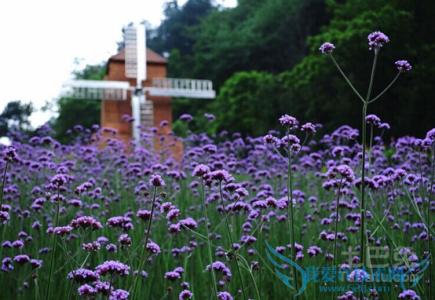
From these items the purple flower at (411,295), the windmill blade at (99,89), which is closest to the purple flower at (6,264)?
the purple flower at (411,295)

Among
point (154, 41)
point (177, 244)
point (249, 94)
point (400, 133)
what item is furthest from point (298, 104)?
point (154, 41)

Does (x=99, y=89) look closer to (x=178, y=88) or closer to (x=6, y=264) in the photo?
(x=178, y=88)

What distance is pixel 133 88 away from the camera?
2830 centimetres

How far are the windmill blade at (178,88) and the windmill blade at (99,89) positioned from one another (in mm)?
1461

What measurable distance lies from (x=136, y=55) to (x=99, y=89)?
303cm

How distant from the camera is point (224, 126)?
1207 inches

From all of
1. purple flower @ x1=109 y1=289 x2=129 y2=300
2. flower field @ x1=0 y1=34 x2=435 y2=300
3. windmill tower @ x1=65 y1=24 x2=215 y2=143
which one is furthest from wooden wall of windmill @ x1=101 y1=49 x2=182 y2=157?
purple flower @ x1=109 y1=289 x2=129 y2=300

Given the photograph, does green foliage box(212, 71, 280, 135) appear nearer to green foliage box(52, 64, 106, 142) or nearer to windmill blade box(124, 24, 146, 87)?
windmill blade box(124, 24, 146, 87)

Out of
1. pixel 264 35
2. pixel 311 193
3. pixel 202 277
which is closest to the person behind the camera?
pixel 202 277

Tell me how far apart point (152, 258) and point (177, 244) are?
2.39ft

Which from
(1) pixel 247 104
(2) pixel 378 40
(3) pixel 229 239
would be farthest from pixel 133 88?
(3) pixel 229 239

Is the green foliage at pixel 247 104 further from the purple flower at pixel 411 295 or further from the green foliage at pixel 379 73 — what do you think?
the purple flower at pixel 411 295

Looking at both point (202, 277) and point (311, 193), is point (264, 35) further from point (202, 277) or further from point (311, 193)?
point (202, 277)

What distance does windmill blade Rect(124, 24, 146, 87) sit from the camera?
1125 inches
